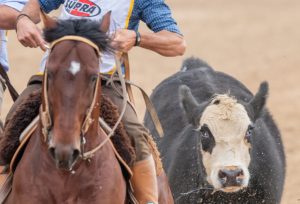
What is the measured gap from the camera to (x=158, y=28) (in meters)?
7.30

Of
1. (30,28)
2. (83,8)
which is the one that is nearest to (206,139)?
(83,8)

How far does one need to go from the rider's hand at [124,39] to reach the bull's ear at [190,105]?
2.62 m

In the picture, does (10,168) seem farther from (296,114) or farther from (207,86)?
(296,114)

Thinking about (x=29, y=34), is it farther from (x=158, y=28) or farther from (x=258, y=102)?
(x=258, y=102)

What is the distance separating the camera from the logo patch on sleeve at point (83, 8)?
7.10 meters

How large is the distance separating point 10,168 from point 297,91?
1299cm

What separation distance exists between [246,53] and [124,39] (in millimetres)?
18289

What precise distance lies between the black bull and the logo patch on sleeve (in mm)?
2589

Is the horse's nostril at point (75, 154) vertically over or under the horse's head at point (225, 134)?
over

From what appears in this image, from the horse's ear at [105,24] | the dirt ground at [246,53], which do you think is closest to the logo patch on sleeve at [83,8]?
the horse's ear at [105,24]

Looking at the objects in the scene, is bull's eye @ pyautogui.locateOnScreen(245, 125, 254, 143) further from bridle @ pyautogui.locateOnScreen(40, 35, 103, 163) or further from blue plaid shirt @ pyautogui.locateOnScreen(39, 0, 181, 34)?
bridle @ pyautogui.locateOnScreen(40, 35, 103, 163)

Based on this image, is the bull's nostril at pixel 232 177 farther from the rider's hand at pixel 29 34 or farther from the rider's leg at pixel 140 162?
the rider's hand at pixel 29 34

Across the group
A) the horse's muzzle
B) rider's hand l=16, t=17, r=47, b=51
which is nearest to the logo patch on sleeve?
rider's hand l=16, t=17, r=47, b=51

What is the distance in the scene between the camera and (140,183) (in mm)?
6930
